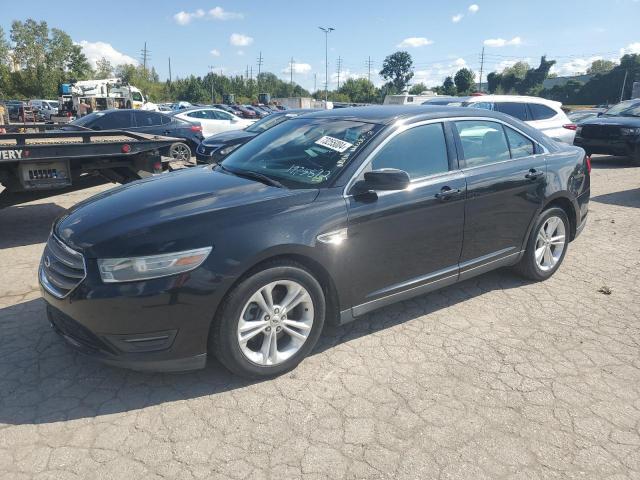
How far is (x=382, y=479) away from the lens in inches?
A: 91.0

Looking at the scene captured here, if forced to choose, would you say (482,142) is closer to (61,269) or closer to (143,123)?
(61,269)

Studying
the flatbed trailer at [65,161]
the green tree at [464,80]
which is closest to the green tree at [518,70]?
the green tree at [464,80]

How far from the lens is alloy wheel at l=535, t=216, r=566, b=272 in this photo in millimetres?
4652

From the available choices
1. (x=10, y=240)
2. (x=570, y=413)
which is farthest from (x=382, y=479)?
(x=10, y=240)

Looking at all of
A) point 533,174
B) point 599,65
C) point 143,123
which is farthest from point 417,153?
point 599,65

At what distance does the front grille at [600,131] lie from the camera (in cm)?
1235

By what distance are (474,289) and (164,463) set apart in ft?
10.4

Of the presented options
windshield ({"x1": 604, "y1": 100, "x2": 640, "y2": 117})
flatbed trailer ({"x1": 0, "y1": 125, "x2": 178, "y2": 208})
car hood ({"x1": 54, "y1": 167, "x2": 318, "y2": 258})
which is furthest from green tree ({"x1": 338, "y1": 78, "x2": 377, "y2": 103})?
car hood ({"x1": 54, "y1": 167, "x2": 318, "y2": 258})

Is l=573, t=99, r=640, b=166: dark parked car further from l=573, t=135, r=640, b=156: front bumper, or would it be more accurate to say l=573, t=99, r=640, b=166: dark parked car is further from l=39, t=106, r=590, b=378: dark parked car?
l=39, t=106, r=590, b=378: dark parked car

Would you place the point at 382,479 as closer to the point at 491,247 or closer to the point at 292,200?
the point at 292,200

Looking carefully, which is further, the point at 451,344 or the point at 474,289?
the point at 474,289

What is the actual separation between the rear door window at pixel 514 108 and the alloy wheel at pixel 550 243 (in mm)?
6284

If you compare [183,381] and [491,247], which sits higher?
[491,247]

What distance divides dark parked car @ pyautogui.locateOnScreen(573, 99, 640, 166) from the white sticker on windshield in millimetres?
11226
